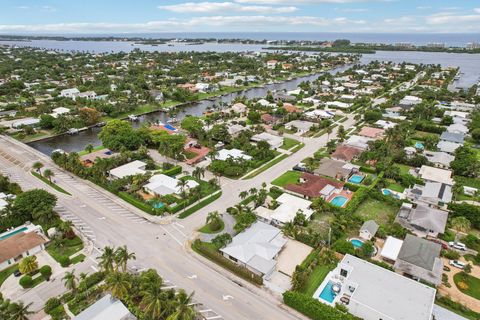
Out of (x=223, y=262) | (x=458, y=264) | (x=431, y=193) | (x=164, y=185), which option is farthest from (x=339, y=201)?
(x=164, y=185)

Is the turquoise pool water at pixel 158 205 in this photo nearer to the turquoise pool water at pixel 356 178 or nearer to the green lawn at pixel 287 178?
the green lawn at pixel 287 178

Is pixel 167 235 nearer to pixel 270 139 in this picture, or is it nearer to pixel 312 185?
→ pixel 312 185

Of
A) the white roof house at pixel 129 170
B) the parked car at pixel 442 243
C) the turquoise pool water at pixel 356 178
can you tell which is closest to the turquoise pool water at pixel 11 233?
the white roof house at pixel 129 170

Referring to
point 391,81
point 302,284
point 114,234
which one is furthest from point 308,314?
point 391,81

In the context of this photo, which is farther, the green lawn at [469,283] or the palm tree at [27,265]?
the palm tree at [27,265]

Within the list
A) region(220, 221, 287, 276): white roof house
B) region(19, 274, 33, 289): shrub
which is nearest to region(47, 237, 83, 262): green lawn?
region(19, 274, 33, 289): shrub

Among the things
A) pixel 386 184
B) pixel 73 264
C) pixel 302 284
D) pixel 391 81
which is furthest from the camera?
pixel 391 81

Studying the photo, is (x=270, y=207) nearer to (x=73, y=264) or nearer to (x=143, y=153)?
(x=73, y=264)
